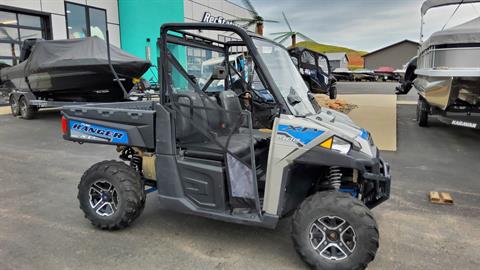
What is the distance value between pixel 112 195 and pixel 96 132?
67 cm

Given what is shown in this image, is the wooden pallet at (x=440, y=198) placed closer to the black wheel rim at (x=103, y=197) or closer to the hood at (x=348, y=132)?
the hood at (x=348, y=132)

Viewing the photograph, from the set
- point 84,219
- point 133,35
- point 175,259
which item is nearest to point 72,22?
point 133,35

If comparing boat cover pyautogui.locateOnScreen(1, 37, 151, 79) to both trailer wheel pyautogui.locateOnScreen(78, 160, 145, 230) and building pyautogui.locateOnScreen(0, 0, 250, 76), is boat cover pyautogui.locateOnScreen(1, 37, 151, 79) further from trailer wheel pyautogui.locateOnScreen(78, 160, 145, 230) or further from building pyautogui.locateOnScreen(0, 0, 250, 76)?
trailer wheel pyautogui.locateOnScreen(78, 160, 145, 230)

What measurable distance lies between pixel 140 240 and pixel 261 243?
1.18 m

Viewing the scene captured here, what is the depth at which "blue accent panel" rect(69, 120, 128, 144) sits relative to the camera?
373cm

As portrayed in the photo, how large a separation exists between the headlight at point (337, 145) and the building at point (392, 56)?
6955 cm

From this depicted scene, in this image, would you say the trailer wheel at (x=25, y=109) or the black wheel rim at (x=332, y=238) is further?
the trailer wheel at (x=25, y=109)

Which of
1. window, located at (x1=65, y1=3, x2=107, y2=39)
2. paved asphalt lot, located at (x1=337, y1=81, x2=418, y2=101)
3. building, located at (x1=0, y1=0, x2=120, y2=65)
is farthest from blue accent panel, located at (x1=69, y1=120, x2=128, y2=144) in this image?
paved asphalt lot, located at (x1=337, y1=81, x2=418, y2=101)

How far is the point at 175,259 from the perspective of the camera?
10.6ft

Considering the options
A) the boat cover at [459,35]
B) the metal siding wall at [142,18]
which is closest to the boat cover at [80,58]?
the boat cover at [459,35]

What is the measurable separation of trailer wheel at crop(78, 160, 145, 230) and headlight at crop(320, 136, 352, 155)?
1.95 m

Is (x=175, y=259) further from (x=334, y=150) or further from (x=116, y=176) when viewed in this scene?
(x=334, y=150)

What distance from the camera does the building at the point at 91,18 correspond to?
15.3m

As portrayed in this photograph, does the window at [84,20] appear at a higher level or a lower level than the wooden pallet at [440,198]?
higher
